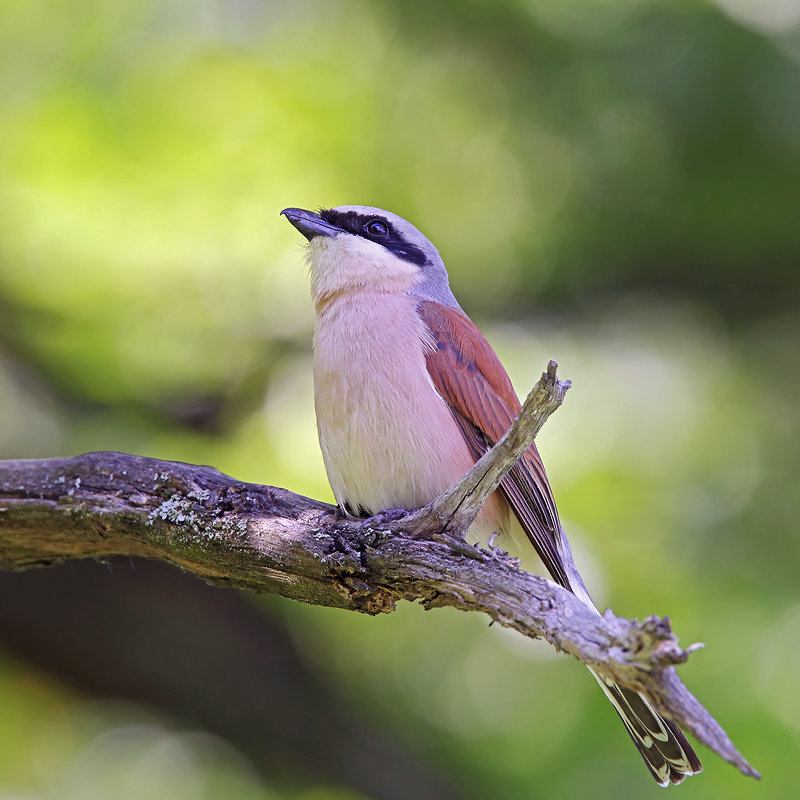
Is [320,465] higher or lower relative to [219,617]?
higher

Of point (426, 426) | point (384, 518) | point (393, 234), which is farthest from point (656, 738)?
point (393, 234)

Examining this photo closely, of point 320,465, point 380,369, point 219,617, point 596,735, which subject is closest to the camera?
point 380,369

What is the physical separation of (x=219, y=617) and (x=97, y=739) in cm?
149

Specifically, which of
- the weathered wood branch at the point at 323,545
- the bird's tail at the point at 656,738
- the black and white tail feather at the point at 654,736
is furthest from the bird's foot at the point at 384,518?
the bird's tail at the point at 656,738

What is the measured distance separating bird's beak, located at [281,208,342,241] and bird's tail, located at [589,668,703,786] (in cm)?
237

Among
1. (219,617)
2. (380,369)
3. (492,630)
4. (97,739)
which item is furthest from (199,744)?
(380,369)

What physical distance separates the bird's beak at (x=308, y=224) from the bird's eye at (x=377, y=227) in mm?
185

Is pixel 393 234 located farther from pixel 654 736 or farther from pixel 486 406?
pixel 654 736

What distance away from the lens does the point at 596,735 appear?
4.37 m

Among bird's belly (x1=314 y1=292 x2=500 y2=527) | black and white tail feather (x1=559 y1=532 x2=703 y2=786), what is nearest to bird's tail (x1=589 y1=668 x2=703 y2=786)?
black and white tail feather (x1=559 y1=532 x2=703 y2=786)

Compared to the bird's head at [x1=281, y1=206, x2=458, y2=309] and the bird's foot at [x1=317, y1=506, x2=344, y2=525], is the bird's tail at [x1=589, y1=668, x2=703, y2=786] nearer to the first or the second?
the bird's foot at [x1=317, y1=506, x2=344, y2=525]

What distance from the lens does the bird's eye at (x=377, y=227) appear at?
14.5 ft

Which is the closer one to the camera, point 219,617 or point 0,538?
point 0,538

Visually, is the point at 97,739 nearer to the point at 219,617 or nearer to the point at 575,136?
the point at 219,617
